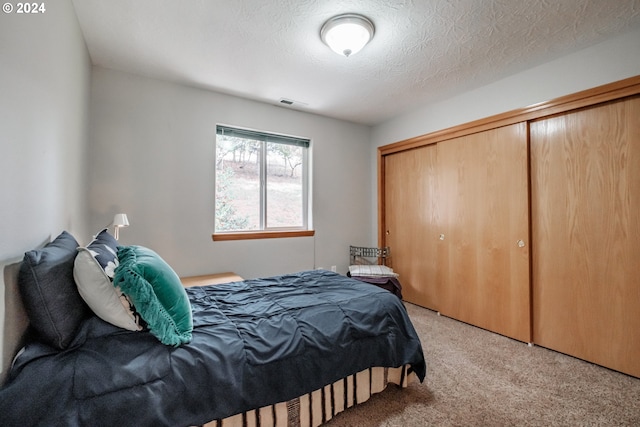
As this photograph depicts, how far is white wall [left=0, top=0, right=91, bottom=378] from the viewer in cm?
97

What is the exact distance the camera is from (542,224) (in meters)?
2.42

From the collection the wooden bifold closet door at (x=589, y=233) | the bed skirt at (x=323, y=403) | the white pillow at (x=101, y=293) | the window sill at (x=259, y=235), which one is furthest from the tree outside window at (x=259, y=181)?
the wooden bifold closet door at (x=589, y=233)

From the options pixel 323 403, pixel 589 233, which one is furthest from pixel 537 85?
pixel 323 403

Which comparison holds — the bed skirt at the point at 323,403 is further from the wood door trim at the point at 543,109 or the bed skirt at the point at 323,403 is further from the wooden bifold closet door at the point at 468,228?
the wood door trim at the point at 543,109

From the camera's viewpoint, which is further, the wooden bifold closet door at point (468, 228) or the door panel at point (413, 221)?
the door panel at point (413, 221)

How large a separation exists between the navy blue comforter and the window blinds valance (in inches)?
74.6

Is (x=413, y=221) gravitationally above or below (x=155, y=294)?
above

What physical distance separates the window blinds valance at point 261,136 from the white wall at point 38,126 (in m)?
1.29

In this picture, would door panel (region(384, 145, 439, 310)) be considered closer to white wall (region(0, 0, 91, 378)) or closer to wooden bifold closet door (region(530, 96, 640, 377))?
wooden bifold closet door (region(530, 96, 640, 377))

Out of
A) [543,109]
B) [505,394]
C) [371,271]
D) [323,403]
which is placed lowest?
[505,394]

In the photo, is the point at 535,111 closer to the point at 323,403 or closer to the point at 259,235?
the point at 323,403

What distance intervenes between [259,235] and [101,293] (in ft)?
6.90

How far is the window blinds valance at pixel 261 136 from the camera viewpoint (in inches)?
121

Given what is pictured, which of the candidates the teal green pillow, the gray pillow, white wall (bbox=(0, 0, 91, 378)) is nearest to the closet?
the teal green pillow
